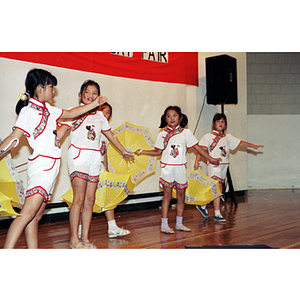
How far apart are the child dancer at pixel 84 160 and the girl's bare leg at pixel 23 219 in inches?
19.7

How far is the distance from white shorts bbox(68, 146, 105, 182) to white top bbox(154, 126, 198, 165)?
0.95 meters

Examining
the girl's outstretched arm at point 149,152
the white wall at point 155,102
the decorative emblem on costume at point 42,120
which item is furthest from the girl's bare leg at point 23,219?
the girl's outstretched arm at point 149,152

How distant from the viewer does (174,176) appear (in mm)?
3465

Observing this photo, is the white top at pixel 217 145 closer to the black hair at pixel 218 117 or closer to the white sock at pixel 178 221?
the black hair at pixel 218 117

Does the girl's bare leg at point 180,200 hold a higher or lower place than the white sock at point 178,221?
higher

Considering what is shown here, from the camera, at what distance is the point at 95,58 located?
309 centimetres

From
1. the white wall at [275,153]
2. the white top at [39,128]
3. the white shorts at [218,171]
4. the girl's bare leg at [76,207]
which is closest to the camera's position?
the white top at [39,128]

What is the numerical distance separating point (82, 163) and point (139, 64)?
1300 mm

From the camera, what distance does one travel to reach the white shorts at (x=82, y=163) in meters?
2.63

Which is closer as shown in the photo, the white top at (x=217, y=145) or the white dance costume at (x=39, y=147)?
the white dance costume at (x=39, y=147)
